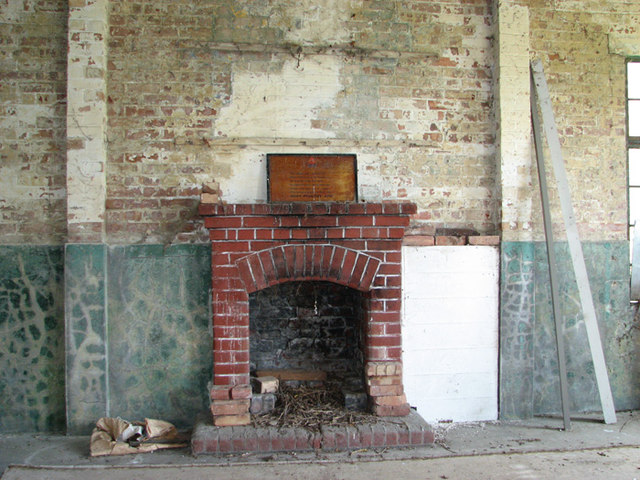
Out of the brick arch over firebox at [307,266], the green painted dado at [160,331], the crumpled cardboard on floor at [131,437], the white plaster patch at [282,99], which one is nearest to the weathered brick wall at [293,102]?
the white plaster patch at [282,99]

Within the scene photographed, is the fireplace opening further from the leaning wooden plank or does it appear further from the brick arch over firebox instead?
the leaning wooden plank

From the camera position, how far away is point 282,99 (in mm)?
3689

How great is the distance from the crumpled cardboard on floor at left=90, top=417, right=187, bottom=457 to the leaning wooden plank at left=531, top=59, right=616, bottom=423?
3.07 metres

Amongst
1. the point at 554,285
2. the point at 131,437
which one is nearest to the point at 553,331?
the point at 554,285

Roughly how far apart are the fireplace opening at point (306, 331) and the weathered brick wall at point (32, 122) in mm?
1616

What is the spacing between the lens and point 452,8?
385 centimetres

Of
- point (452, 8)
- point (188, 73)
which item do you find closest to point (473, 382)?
point (452, 8)

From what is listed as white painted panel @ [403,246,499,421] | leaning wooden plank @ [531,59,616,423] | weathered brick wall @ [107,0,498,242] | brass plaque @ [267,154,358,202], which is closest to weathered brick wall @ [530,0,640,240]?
leaning wooden plank @ [531,59,616,423]

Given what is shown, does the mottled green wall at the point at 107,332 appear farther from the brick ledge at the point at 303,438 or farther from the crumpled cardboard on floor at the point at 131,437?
the brick ledge at the point at 303,438

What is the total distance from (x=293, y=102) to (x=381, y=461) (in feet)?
8.47

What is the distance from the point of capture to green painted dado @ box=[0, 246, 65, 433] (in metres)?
3.52

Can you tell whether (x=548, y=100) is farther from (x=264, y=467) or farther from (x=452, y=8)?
(x=264, y=467)

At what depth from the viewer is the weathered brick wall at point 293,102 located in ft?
11.8

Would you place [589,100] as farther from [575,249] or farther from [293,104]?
[293,104]
